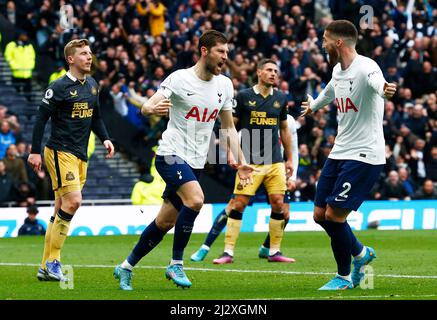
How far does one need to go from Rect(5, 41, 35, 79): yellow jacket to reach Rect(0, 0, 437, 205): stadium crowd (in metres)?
0.43

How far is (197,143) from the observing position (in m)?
11.6

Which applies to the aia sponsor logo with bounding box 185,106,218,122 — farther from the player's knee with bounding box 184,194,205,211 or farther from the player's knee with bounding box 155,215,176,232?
the player's knee with bounding box 155,215,176,232

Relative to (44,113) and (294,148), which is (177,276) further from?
(294,148)

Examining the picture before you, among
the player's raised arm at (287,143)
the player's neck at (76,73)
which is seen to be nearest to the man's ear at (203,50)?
the player's neck at (76,73)

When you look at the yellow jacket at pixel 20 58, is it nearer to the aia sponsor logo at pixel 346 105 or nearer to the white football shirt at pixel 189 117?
the white football shirt at pixel 189 117

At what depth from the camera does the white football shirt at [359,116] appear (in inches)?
437

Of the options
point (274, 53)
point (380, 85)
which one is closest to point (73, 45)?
point (380, 85)

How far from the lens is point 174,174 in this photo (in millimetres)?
11312

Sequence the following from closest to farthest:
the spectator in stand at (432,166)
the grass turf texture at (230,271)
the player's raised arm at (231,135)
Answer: the grass turf texture at (230,271) < the player's raised arm at (231,135) < the spectator in stand at (432,166)

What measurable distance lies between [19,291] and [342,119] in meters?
3.75

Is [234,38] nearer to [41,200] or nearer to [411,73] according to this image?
[411,73]

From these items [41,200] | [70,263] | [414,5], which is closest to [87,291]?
[70,263]

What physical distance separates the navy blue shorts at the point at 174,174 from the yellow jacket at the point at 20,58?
16635mm

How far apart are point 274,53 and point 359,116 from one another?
18633mm
